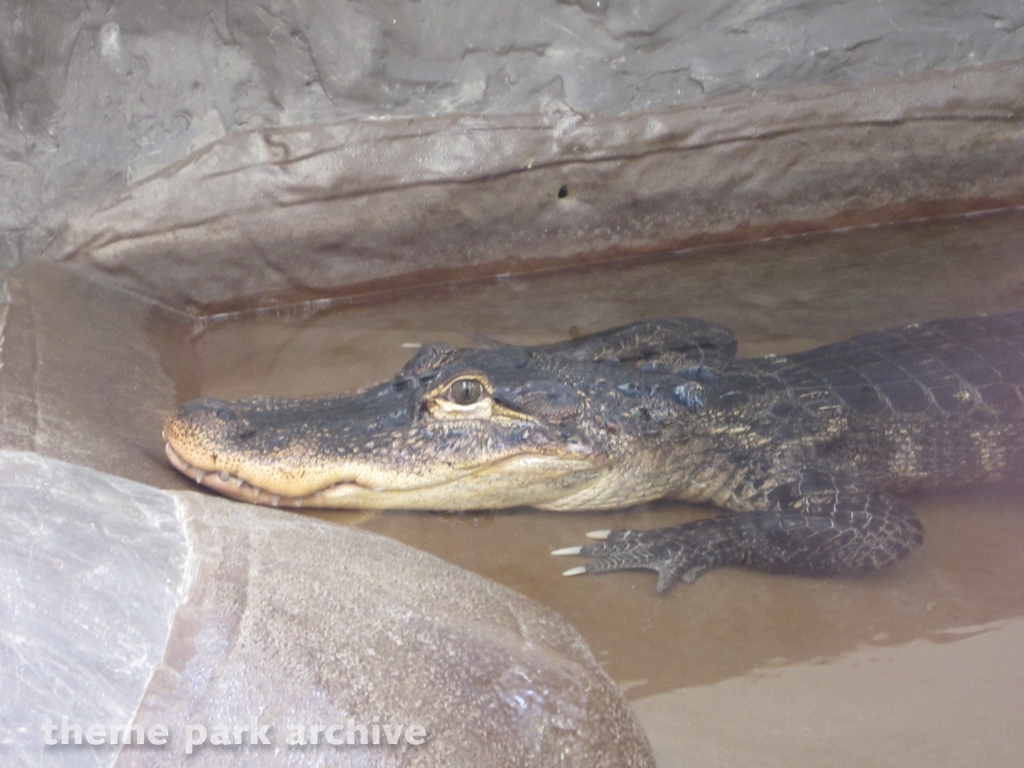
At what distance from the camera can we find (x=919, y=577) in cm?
274

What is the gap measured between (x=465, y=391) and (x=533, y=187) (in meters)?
1.63

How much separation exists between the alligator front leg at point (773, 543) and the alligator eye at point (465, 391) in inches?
22.1

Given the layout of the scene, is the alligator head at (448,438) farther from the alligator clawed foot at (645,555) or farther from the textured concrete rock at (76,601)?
the textured concrete rock at (76,601)

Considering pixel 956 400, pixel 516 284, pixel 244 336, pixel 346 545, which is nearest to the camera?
pixel 346 545

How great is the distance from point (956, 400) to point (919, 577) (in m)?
0.87

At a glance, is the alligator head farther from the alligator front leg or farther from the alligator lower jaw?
the alligator front leg

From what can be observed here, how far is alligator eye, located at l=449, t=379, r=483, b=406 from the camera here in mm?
2928

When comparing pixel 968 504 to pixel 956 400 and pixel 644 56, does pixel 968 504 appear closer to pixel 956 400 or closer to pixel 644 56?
pixel 956 400

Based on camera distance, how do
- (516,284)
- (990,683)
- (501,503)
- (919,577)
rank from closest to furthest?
1. (990,683)
2. (919,577)
3. (501,503)
4. (516,284)

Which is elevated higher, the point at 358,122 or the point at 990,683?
the point at 358,122

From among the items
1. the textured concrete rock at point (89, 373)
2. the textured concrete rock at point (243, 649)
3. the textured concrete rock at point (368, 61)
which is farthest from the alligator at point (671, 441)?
Result: the textured concrete rock at point (368, 61)

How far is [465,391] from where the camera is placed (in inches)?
115

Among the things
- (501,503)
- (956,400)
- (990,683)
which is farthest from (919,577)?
(501,503)

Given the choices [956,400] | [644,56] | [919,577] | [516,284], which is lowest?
[919,577]
